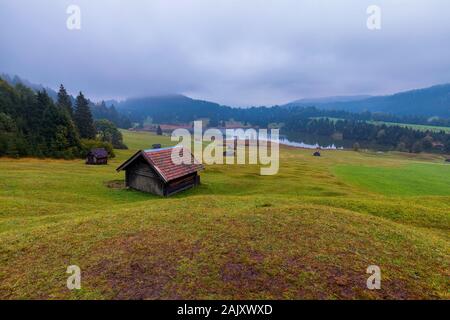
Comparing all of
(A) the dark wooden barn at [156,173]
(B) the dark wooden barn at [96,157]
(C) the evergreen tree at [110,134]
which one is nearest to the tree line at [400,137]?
(C) the evergreen tree at [110,134]

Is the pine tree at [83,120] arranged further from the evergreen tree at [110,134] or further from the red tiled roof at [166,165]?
the red tiled roof at [166,165]

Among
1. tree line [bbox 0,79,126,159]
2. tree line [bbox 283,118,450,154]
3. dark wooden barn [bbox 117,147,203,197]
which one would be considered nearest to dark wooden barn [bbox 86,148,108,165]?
tree line [bbox 0,79,126,159]

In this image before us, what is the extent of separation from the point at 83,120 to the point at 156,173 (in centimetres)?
6752

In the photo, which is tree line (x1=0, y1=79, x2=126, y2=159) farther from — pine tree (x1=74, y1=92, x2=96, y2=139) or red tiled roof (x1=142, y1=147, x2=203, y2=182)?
red tiled roof (x1=142, y1=147, x2=203, y2=182)

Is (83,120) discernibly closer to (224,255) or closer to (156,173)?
(156,173)

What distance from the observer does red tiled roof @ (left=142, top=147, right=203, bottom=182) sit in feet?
83.2

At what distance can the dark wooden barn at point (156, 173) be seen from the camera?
2538 cm

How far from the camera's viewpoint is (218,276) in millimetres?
6785

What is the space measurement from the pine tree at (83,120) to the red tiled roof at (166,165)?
2431 inches

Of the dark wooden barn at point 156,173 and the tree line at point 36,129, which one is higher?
the tree line at point 36,129

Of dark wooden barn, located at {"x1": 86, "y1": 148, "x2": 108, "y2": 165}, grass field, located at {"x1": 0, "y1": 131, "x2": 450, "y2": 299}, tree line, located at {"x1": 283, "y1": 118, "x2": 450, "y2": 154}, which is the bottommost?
grass field, located at {"x1": 0, "y1": 131, "x2": 450, "y2": 299}

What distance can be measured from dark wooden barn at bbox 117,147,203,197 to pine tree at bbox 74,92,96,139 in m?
60.4
